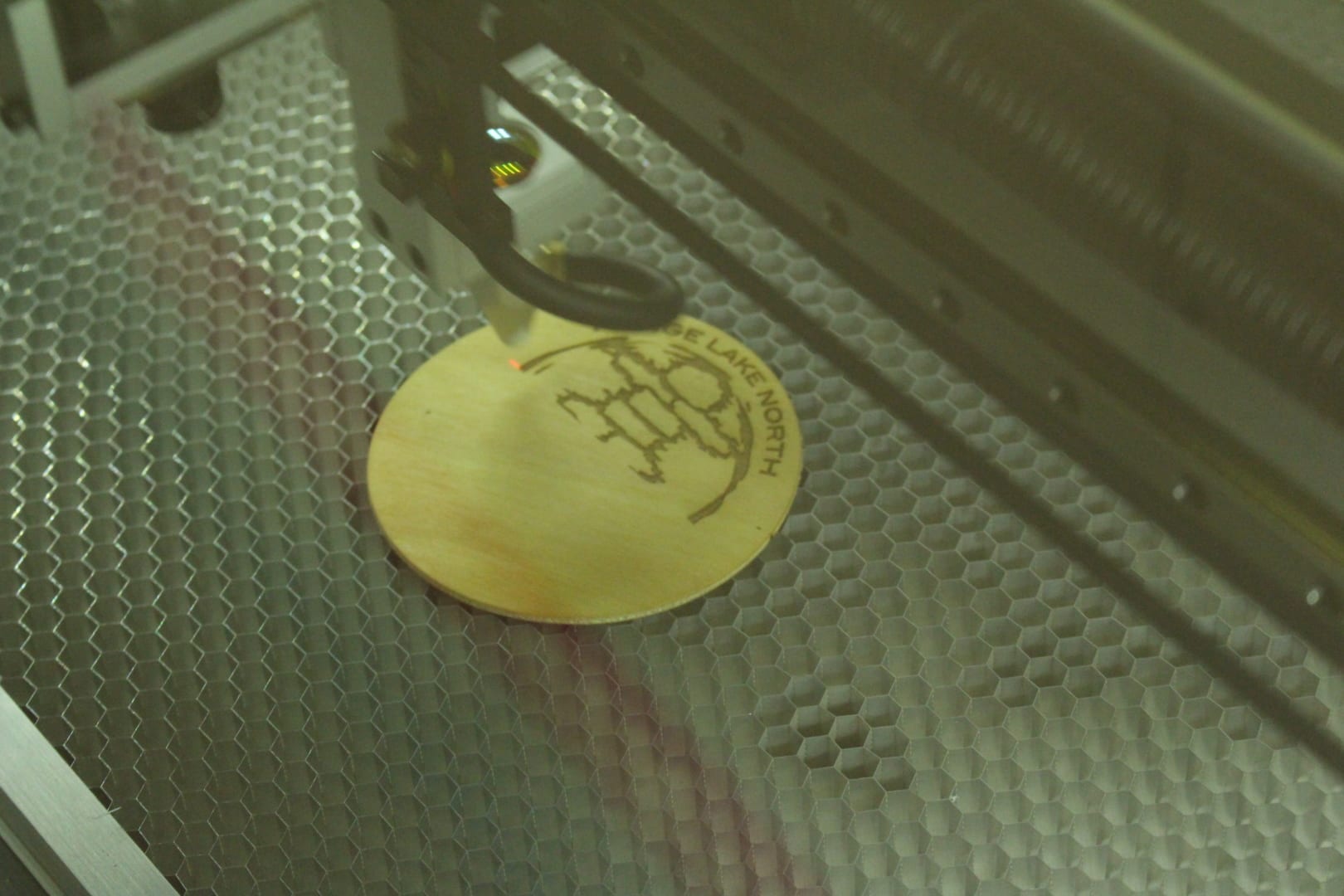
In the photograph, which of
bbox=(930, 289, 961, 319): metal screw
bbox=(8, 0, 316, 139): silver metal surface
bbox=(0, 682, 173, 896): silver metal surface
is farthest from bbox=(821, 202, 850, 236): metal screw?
bbox=(0, 682, 173, 896): silver metal surface

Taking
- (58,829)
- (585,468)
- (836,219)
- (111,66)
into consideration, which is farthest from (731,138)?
(58,829)

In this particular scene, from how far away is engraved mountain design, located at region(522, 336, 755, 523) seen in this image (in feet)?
2.51

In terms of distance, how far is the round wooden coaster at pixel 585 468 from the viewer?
725 millimetres

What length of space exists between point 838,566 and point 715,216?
0.85ft

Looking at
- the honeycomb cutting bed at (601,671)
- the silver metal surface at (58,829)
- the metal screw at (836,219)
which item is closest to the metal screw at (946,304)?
the metal screw at (836,219)

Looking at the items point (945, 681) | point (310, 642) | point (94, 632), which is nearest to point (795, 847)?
point (945, 681)

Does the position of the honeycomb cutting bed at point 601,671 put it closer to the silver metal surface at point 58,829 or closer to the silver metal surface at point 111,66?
the silver metal surface at point 58,829

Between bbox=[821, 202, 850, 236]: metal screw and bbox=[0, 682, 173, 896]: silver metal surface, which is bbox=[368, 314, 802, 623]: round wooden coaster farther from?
bbox=[821, 202, 850, 236]: metal screw

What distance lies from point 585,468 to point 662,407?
2.3 inches

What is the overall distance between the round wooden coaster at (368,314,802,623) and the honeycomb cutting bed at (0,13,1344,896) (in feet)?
0.07

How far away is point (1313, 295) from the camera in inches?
13.1

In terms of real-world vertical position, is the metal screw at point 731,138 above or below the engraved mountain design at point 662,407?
above

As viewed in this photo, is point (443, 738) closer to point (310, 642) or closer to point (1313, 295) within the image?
point (310, 642)

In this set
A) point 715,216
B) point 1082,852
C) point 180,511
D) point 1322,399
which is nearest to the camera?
point 1322,399
